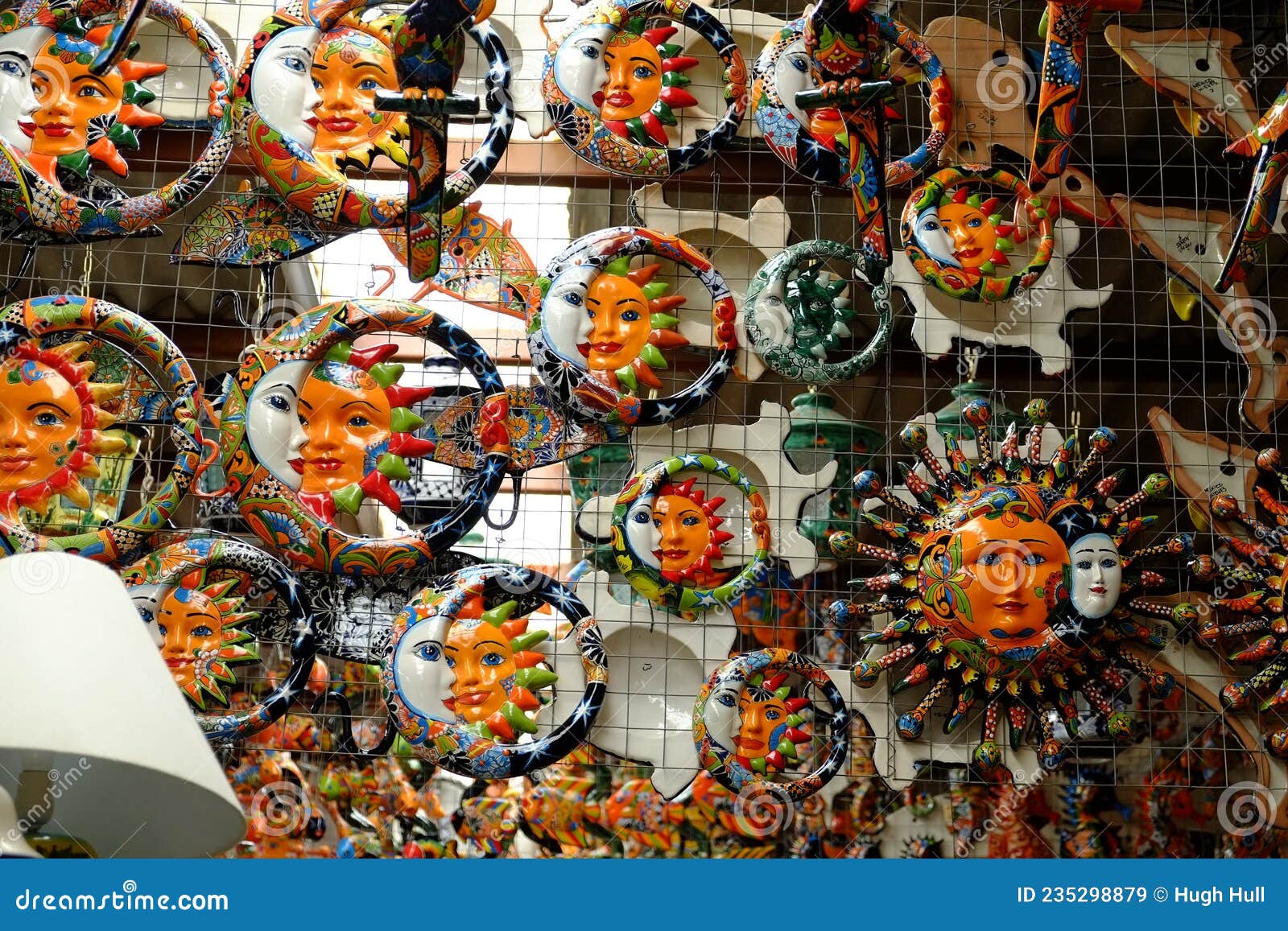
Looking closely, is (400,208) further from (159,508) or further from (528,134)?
(159,508)

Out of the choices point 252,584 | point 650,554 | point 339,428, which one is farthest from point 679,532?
point 252,584

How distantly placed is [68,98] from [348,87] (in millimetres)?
478

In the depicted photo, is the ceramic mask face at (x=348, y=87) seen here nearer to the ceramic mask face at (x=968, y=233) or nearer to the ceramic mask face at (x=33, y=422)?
the ceramic mask face at (x=33, y=422)

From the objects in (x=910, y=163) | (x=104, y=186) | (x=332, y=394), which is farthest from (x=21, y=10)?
(x=910, y=163)

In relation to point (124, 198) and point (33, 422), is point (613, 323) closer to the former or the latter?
point (124, 198)

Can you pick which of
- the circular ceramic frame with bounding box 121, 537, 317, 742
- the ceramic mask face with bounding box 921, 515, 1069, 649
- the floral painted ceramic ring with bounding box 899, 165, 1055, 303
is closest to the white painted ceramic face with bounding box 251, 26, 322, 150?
the circular ceramic frame with bounding box 121, 537, 317, 742

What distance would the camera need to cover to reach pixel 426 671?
6.80ft

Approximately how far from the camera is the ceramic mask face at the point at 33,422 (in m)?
2.13

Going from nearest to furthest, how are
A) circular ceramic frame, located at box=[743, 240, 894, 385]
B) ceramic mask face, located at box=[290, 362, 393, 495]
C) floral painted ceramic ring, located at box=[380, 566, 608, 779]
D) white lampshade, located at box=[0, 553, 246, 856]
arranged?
white lampshade, located at box=[0, 553, 246, 856], floral painted ceramic ring, located at box=[380, 566, 608, 779], ceramic mask face, located at box=[290, 362, 393, 495], circular ceramic frame, located at box=[743, 240, 894, 385]

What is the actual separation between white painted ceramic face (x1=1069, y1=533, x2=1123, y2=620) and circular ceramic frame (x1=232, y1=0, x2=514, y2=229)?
1.20m

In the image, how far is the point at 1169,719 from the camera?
2.65 meters

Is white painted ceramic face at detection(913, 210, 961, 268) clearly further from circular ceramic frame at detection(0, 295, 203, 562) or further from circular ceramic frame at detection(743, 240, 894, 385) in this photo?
circular ceramic frame at detection(0, 295, 203, 562)

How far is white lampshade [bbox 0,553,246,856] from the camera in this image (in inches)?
43.1

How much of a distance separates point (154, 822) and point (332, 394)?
1079mm
